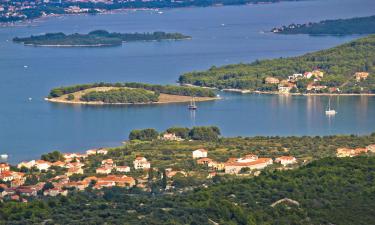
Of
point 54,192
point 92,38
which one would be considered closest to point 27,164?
point 54,192

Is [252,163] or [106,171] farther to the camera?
[252,163]

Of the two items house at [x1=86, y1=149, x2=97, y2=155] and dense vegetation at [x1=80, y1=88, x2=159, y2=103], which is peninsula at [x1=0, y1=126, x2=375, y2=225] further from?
dense vegetation at [x1=80, y1=88, x2=159, y2=103]

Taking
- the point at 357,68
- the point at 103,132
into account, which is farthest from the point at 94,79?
the point at 103,132

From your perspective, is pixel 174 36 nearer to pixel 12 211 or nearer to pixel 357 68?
pixel 357 68

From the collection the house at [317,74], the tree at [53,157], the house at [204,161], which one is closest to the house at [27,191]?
the tree at [53,157]

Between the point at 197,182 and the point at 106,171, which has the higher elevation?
the point at 197,182

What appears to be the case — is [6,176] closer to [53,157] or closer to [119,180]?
[53,157]

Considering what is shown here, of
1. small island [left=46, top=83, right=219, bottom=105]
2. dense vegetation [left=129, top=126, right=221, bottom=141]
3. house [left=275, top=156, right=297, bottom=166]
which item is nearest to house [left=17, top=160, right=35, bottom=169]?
dense vegetation [left=129, top=126, right=221, bottom=141]
